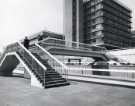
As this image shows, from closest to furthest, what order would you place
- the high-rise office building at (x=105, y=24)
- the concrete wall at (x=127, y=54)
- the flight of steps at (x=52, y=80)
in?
the flight of steps at (x=52, y=80), the concrete wall at (x=127, y=54), the high-rise office building at (x=105, y=24)

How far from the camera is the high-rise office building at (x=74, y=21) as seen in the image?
6681 cm

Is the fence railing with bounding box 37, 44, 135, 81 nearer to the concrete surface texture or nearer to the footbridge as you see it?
the footbridge

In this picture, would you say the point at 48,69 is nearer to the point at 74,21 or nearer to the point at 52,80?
the point at 52,80

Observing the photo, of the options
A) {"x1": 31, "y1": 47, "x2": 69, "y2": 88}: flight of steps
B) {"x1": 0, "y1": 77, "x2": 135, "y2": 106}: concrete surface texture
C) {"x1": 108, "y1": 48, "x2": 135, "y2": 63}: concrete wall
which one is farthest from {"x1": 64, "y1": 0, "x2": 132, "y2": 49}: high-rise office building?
{"x1": 0, "y1": 77, "x2": 135, "y2": 106}: concrete surface texture

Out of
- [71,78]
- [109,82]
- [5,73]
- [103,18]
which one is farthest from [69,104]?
[103,18]

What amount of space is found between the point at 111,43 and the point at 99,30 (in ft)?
26.9

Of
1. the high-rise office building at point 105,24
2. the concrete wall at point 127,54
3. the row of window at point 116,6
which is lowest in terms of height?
the concrete wall at point 127,54

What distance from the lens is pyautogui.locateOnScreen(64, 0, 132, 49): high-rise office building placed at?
6256 cm

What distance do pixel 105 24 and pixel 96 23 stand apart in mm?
4051

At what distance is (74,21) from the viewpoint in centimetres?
6788

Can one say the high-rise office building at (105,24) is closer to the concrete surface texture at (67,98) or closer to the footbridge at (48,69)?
the footbridge at (48,69)

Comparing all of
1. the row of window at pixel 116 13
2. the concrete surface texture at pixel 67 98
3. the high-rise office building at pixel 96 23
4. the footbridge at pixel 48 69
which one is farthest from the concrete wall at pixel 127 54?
the row of window at pixel 116 13

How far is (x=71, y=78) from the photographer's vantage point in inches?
573

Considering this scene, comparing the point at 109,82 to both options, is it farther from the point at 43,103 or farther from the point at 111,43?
the point at 111,43
